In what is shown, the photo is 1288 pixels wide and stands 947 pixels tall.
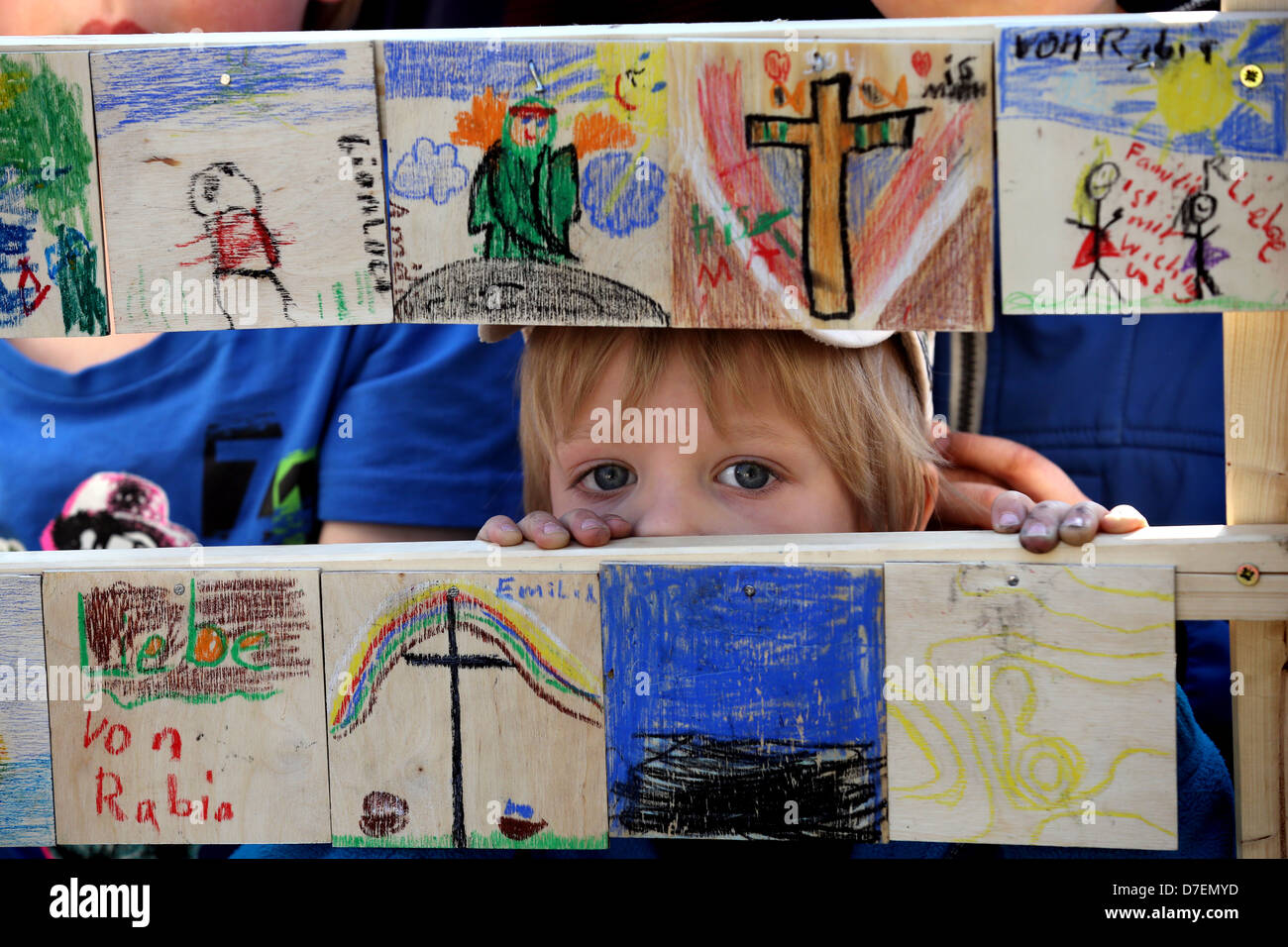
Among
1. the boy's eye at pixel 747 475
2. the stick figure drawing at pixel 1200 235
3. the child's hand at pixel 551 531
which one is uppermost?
the stick figure drawing at pixel 1200 235

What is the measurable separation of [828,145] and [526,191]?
0.26m

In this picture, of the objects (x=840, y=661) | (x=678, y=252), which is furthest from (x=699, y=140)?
(x=840, y=661)

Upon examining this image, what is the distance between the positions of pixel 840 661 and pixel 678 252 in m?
0.39

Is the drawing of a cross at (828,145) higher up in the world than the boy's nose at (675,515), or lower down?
higher up

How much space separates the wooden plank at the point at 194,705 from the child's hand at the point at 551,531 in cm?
20

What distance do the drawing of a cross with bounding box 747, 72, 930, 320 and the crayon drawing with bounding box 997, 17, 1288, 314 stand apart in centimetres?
10

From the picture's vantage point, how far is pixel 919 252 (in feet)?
3.07

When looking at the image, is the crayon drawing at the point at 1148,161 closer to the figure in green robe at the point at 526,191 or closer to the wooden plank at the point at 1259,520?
the wooden plank at the point at 1259,520

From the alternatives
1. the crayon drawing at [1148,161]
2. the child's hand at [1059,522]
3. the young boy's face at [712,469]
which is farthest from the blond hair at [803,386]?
the crayon drawing at [1148,161]

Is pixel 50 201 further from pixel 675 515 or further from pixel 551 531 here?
pixel 675 515

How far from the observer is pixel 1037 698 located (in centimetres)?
94

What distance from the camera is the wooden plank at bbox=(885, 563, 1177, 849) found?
3.03 feet

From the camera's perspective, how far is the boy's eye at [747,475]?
4.55 ft
